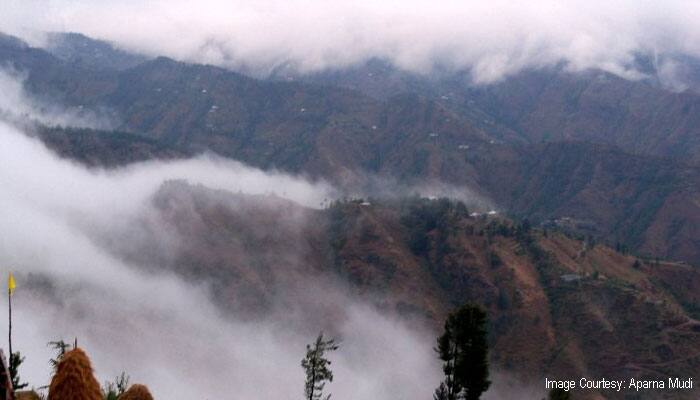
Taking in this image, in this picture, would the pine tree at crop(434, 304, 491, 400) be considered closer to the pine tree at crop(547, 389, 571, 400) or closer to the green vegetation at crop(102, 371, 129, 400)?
the pine tree at crop(547, 389, 571, 400)

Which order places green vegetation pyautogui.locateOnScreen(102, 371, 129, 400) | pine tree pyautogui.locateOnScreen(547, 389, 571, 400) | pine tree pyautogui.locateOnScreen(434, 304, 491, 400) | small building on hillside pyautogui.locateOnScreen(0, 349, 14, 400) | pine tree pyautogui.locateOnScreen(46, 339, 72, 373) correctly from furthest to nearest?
pine tree pyautogui.locateOnScreen(434, 304, 491, 400) → pine tree pyautogui.locateOnScreen(547, 389, 571, 400) → green vegetation pyautogui.locateOnScreen(102, 371, 129, 400) → pine tree pyautogui.locateOnScreen(46, 339, 72, 373) → small building on hillside pyautogui.locateOnScreen(0, 349, 14, 400)

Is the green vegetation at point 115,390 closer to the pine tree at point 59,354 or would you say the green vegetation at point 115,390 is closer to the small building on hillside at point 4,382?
the pine tree at point 59,354

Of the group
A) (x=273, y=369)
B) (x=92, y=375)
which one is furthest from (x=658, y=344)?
(x=92, y=375)

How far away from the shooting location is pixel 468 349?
2232 inches

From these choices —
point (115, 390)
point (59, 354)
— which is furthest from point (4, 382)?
point (59, 354)

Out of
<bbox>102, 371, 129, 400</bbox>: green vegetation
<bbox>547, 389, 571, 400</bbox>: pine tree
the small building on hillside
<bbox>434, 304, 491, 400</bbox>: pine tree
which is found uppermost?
<bbox>434, 304, 491, 400</bbox>: pine tree

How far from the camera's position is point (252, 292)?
19738cm

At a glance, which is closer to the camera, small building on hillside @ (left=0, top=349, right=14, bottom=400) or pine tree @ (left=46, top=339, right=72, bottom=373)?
small building on hillside @ (left=0, top=349, right=14, bottom=400)

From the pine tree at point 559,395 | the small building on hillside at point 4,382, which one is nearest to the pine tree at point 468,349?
the pine tree at point 559,395

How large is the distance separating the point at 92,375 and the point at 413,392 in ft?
487

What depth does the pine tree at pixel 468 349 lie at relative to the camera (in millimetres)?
A: 56438

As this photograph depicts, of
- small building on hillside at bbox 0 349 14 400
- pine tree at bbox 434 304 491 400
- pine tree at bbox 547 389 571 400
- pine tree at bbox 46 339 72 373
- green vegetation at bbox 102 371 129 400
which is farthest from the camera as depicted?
pine tree at bbox 434 304 491 400

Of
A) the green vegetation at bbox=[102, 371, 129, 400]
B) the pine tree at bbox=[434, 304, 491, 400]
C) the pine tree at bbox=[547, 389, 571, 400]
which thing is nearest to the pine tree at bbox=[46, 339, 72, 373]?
the green vegetation at bbox=[102, 371, 129, 400]

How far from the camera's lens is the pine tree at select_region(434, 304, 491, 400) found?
56.4 m
